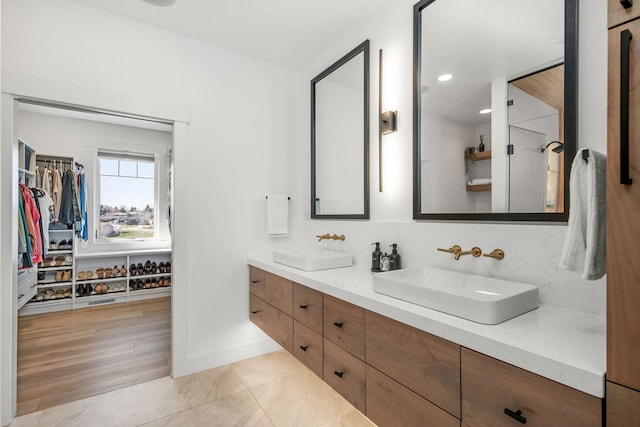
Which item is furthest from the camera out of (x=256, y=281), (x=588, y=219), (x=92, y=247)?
(x=92, y=247)

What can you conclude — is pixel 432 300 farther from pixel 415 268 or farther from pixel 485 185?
pixel 485 185

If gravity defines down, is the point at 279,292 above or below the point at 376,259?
below

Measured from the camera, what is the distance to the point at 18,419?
6.33 ft

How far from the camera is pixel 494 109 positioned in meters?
1.53

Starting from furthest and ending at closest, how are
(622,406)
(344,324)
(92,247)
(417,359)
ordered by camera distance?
(92,247) < (344,324) < (417,359) < (622,406)

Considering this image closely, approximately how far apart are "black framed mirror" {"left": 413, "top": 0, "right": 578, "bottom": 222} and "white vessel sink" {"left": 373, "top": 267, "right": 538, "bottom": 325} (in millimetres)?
308

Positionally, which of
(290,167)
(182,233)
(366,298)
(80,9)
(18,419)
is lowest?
(18,419)

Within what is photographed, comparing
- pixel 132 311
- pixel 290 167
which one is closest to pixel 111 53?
pixel 290 167

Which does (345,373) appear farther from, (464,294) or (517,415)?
(517,415)

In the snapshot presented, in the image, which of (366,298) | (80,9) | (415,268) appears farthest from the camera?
(80,9)

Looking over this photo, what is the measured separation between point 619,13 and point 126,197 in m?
5.39

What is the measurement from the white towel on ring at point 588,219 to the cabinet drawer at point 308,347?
1.26m

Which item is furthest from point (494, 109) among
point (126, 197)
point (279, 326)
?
point (126, 197)

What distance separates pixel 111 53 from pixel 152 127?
2708mm
